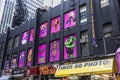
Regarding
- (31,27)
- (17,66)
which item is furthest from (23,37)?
(17,66)

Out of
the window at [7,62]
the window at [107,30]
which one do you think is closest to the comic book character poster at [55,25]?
the window at [107,30]

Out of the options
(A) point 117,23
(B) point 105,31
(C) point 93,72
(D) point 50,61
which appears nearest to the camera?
(C) point 93,72

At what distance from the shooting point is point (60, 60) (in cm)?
2095

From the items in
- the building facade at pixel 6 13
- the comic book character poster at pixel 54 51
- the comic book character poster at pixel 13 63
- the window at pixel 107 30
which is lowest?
the comic book character poster at pixel 13 63

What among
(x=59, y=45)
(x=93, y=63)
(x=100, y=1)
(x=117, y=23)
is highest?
(x=100, y=1)

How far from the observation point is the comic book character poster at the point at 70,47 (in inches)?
798

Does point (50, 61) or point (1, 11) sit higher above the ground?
point (1, 11)

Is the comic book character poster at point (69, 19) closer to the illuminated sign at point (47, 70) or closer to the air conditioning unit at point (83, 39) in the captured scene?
the air conditioning unit at point (83, 39)

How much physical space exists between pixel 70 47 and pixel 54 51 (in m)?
2.61

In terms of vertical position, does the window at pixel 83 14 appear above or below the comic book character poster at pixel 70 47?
above

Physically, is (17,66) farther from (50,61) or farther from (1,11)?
(1,11)

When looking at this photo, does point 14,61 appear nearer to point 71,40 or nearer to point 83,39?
point 71,40

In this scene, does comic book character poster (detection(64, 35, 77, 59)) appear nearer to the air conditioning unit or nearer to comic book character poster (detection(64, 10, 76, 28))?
the air conditioning unit

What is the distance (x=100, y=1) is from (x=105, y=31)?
11.6ft
